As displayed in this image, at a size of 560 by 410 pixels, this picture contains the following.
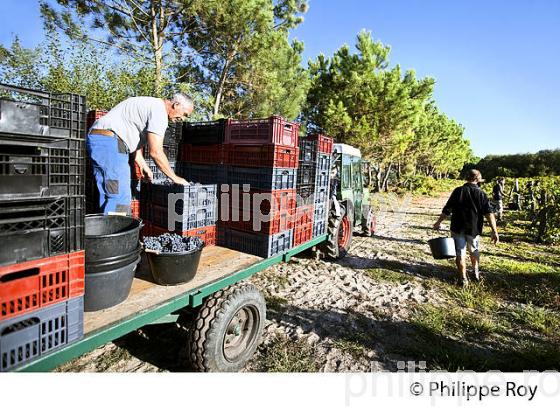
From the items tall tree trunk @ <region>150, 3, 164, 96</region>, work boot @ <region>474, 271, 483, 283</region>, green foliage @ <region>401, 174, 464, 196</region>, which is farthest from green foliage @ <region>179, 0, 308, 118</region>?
green foliage @ <region>401, 174, 464, 196</region>

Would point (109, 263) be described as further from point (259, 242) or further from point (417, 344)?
point (417, 344)

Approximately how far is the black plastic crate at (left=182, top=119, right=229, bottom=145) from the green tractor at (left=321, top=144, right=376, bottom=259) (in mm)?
2575

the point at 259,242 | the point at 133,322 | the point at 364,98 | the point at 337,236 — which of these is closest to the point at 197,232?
the point at 259,242

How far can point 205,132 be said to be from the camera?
4.30 meters

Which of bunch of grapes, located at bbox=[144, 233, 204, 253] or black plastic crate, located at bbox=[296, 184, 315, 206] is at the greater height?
black plastic crate, located at bbox=[296, 184, 315, 206]

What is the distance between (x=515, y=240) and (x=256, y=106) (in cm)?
1041

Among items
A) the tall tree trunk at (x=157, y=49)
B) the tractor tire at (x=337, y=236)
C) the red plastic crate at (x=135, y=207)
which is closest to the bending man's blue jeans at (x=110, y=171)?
the red plastic crate at (x=135, y=207)

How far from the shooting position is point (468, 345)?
344 centimetres

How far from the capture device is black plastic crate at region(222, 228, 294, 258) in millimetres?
3436

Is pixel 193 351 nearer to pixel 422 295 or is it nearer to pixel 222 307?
pixel 222 307

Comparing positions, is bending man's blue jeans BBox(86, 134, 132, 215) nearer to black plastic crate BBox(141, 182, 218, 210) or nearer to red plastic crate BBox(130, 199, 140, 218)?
black plastic crate BBox(141, 182, 218, 210)

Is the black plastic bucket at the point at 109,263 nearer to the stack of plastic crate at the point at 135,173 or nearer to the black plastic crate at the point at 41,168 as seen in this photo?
the black plastic crate at the point at 41,168

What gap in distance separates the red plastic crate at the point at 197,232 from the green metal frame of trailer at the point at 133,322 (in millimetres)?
799

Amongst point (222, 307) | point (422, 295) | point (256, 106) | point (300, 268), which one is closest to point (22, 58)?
point (256, 106)
